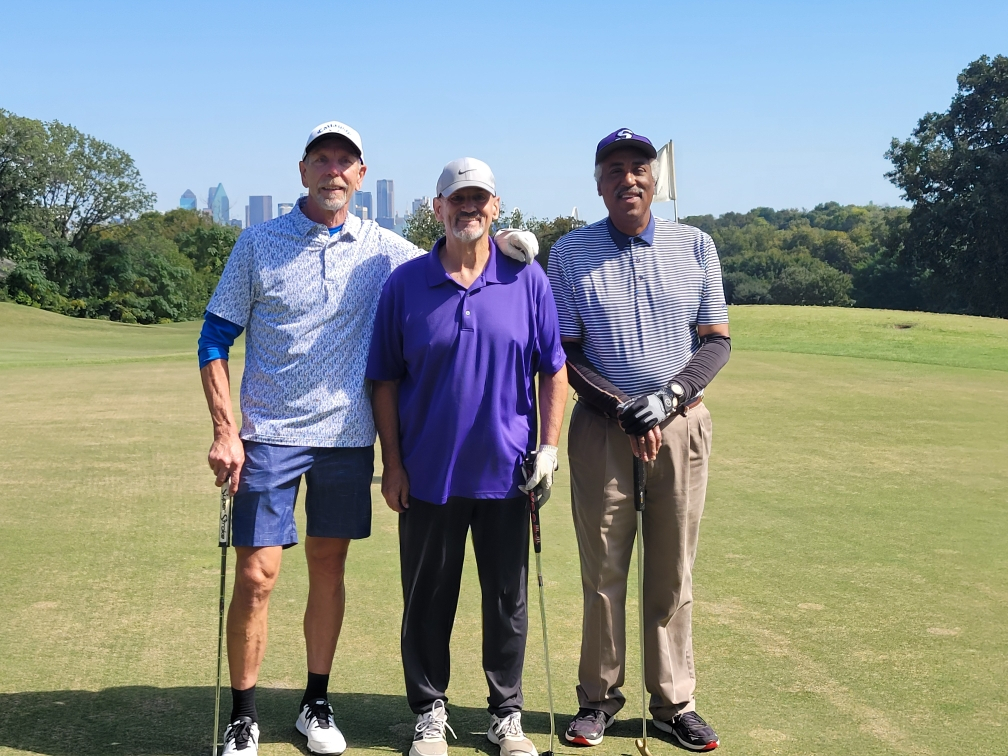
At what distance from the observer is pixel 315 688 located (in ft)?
11.7

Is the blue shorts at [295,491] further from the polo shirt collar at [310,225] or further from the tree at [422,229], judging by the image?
the tree at [422,229]

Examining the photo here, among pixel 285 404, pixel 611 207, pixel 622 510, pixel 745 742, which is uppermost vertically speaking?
pixel 611 207

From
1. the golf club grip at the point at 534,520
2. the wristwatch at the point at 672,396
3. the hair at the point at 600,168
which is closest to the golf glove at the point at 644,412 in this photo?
the wristwatch at the point at 672,396

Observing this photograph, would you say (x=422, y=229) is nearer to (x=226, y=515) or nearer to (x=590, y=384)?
(x=590, y=384)

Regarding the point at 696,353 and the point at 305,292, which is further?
the point at 696,353

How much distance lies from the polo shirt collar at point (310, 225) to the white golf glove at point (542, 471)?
0.94 metres

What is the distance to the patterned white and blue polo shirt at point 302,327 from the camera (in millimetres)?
3551

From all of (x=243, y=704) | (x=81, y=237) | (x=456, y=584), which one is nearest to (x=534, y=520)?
(x=456, y=584)

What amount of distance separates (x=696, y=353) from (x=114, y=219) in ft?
220

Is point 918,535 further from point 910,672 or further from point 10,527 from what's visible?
point 10,527

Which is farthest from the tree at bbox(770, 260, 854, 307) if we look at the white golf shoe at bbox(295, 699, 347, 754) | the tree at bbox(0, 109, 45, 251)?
the white golf shoe at bbox(295, 699, 347, 754)

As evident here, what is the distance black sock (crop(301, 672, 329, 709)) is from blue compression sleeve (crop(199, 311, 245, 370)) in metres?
1.06

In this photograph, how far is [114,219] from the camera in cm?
6600

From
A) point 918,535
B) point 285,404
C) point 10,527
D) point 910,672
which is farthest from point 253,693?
point 918,535
